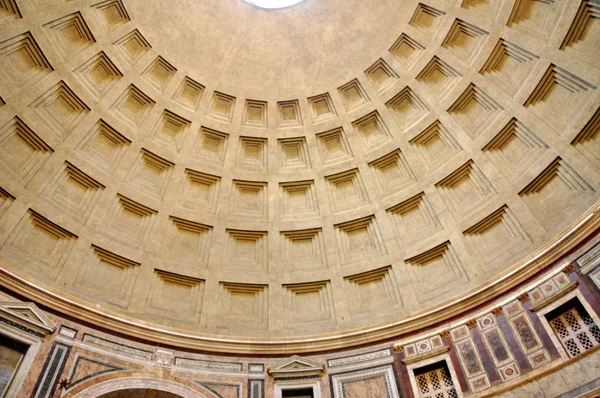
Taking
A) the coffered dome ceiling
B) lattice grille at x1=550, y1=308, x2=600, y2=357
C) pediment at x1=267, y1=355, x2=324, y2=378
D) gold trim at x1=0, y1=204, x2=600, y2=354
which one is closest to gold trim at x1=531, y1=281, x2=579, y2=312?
lattice grille at x1=550, y1=308, x2=600, y2=357

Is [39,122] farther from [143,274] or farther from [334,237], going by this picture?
[334,237]

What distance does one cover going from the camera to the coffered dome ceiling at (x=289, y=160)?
616 inches

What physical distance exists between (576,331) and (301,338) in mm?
8763

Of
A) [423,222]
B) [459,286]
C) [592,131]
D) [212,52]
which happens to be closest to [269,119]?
[212,52]

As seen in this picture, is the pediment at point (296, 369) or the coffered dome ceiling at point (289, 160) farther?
the pediment at point (296, 369)

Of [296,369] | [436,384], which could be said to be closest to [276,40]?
[296,369]

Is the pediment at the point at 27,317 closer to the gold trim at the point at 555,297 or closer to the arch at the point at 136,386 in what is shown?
the arch at the point at 136,386

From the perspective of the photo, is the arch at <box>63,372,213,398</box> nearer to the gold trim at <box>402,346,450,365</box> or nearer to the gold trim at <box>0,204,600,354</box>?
the gold trim at <box>0,204,600,354</box>

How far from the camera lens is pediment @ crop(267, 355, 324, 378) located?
52.4ft

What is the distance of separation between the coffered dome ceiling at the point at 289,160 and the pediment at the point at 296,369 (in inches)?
25.2

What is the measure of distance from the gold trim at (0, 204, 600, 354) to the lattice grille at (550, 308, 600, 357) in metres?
1.56

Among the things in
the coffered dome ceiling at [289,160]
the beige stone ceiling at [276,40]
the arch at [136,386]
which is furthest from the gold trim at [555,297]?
the beige stone ceiling at [276,40]

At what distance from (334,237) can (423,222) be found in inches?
146

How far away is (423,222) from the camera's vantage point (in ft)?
61.2
